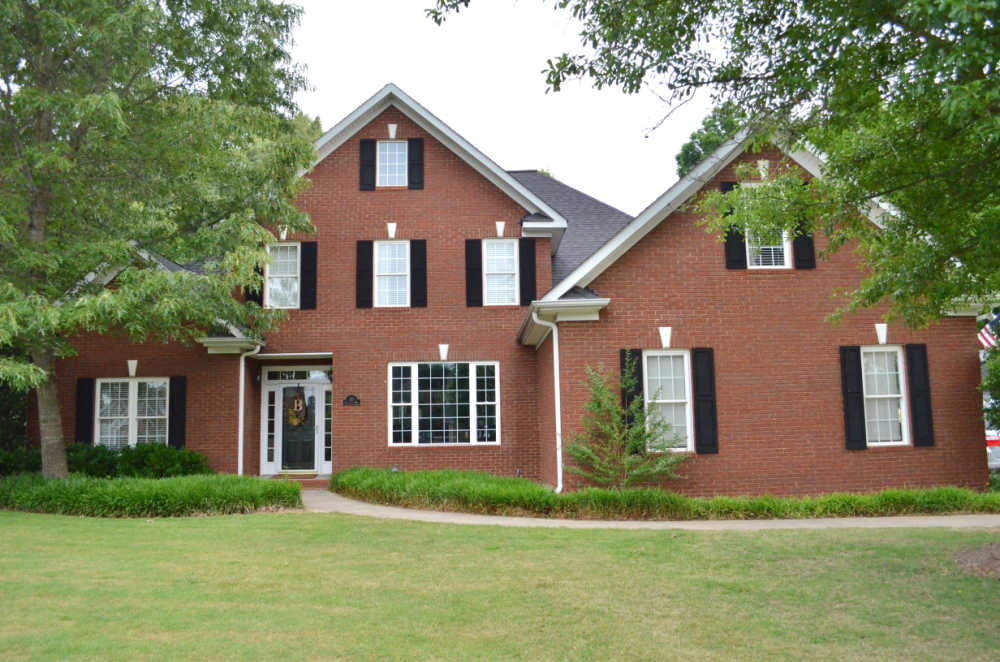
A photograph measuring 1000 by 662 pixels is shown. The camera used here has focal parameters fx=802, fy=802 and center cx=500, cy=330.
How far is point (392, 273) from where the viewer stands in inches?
699

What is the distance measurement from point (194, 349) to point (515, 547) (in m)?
10.3

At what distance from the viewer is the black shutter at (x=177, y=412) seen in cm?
1659

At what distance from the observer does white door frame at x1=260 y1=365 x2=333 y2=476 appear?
Answer: 17984 mm

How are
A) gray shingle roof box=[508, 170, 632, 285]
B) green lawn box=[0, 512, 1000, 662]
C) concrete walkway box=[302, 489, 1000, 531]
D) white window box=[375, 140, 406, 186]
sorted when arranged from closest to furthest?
green lawn box=[0, 512, 1000, 662], concrete walkway box=[302, 489, 1000, 531], white window box=[375, 140, 406, 186], gray shingle roof box=[508, 170, 632, 285]

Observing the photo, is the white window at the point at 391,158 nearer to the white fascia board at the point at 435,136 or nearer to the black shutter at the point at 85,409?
the white fascia board at the point at 435,136

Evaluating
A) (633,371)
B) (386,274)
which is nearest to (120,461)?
(386,274)

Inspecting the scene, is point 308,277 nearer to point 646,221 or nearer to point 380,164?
point 380,164

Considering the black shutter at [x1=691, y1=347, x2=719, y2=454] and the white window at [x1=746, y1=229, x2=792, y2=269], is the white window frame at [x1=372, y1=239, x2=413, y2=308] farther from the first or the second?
the white window at [x1=746, y1=229, x2=792, y2=269]

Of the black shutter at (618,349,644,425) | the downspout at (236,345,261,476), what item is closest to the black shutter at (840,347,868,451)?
the black shutter at (618,349,644,425)

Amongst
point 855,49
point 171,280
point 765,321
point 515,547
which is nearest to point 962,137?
point 855,49

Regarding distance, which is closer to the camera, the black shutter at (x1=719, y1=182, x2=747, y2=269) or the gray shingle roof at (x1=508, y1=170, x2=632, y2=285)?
the black shutter at (x1=719, y1=182, x2=747, y2=269)

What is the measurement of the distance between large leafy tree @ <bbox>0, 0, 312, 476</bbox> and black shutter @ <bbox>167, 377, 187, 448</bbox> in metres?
1.54

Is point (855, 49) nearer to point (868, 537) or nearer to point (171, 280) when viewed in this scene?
point (868, 537)

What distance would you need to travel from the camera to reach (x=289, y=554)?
29.3 feet
